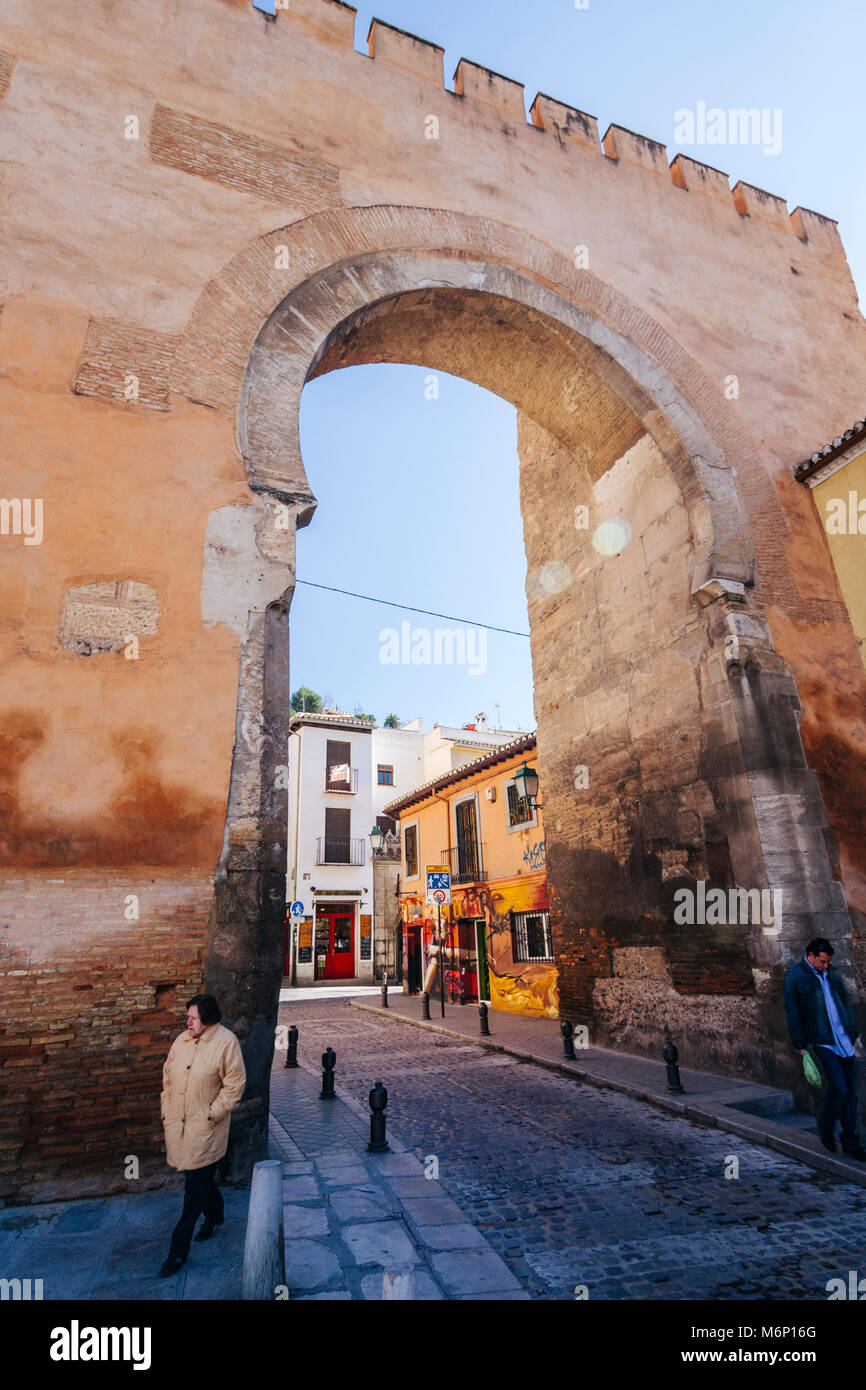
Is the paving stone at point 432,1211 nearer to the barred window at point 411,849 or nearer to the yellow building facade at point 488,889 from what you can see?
the yellow building facade at point 488,889

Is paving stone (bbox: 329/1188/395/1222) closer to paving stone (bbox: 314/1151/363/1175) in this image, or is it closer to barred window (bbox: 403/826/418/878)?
paving stone (bbox: 314/1151/363/1175)

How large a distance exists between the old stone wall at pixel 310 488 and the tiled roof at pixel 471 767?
3.77 meters

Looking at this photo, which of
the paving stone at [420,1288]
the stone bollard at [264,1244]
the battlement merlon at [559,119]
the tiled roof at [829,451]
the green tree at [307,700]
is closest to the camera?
the stone bollard at [264,1244]

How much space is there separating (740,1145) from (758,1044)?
1693mm

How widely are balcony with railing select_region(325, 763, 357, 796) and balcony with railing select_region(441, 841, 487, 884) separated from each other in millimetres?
10712

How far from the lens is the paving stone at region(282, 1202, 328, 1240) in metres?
3.74

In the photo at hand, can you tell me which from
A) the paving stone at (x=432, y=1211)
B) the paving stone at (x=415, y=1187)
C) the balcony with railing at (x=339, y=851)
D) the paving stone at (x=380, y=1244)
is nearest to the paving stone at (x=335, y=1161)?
the paving stone at (x=415, y=1187)

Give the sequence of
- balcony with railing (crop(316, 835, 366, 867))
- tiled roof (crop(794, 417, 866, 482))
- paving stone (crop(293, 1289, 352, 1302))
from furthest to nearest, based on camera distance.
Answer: balcony with railing (crop(316, 835, 366, 867))
tiled roof (crop(794, 417, 866, 482))
paving stone (crop(293, 1289, 352, 1302))

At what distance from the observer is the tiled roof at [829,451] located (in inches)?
323

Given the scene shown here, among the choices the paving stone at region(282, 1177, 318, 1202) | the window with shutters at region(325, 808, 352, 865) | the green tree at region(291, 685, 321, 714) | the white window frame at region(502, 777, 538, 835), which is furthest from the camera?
the green tree at region(291, 685, 321, 714)

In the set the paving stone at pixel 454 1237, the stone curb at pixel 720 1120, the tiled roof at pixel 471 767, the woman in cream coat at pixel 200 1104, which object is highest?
the tiled roof at pixel 471 767

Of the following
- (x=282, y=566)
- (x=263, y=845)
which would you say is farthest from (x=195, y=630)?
(x=263, y=845)

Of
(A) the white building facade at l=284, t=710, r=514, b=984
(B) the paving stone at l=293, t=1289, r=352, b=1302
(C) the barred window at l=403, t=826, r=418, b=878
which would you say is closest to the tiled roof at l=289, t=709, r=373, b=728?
(A) the white building facade at l=284, t=710, r=514, b=984

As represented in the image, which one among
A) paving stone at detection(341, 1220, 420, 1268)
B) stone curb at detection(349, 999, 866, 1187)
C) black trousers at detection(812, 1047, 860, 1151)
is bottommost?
stone curb at detection(349, 999, 866, 1187)
